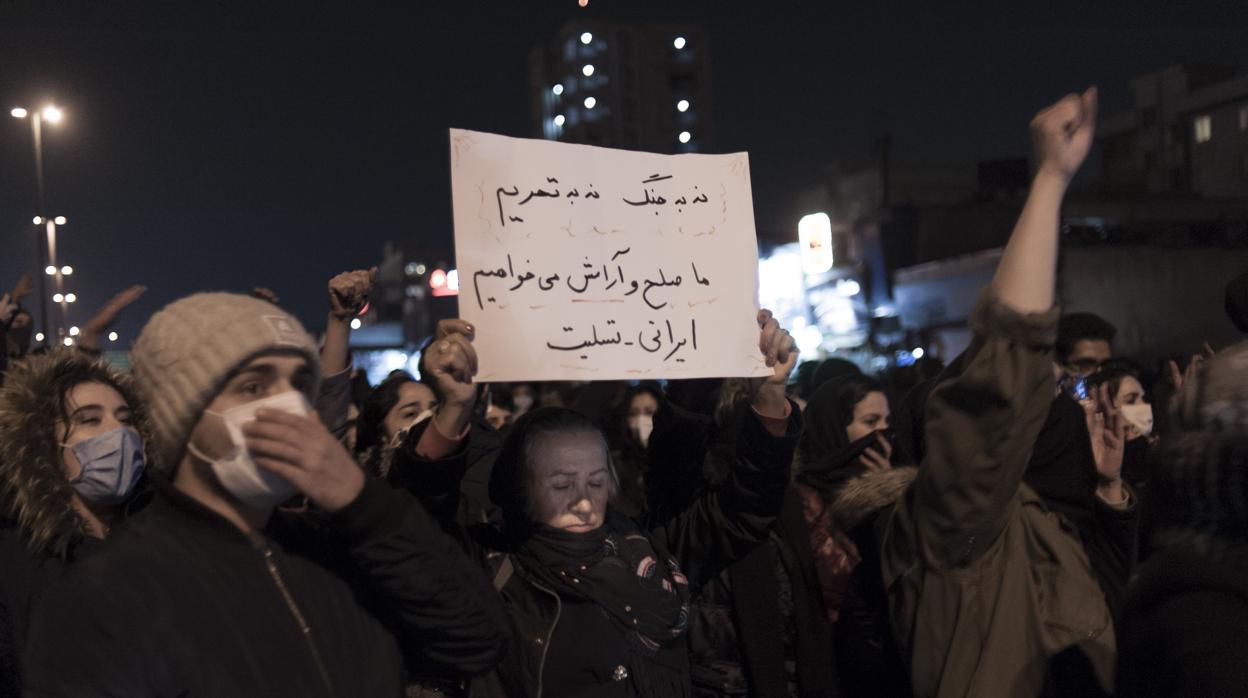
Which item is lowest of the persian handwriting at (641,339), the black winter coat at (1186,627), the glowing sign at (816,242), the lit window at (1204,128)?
the black winter coat at (1186,627)

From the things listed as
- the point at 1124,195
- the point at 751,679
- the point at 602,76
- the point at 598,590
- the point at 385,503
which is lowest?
the point at 751,679

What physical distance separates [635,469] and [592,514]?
8.58ft

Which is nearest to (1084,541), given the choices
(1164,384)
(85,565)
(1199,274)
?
(85,565)

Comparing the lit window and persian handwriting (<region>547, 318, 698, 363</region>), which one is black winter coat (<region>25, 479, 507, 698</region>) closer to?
persian handwriting (<region>547, 318, 698, 363</region>)

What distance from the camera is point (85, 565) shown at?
200 cm

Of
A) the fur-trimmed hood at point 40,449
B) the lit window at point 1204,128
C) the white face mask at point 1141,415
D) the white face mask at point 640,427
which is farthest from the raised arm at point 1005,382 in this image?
the lit window at point 1204,128

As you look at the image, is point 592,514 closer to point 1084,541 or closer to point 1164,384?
point 1084,541

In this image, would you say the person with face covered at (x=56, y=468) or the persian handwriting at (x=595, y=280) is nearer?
the persian handwriting at (x=595, y=280)

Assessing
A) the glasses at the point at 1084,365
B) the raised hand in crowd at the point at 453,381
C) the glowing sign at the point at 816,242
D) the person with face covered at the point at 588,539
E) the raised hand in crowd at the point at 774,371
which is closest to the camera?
the raised hand in crowd at the point at 453,381

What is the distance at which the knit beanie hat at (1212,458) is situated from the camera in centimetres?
181

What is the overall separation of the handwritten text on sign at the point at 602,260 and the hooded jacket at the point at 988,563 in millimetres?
941

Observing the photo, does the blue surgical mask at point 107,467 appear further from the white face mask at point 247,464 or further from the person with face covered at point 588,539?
the white face mask at point 247,464

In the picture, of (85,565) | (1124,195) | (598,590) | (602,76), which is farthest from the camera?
(602,76)

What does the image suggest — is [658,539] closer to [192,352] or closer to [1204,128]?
[192,352]
